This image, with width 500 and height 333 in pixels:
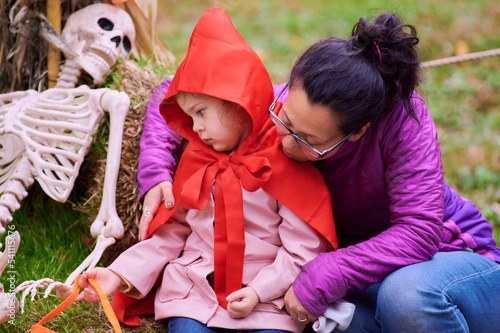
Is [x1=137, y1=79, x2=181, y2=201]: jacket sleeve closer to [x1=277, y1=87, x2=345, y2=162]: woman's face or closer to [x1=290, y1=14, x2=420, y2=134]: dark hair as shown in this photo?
[x1=277, y1=87, x2=345, y2=162]: woman's face

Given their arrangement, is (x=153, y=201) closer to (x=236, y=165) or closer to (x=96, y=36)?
(x=236, y=165)

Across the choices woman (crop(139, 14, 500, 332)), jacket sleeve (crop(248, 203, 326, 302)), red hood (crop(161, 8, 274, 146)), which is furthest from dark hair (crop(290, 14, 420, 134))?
jacket sleeve (crop(248, 203, 326, 302))

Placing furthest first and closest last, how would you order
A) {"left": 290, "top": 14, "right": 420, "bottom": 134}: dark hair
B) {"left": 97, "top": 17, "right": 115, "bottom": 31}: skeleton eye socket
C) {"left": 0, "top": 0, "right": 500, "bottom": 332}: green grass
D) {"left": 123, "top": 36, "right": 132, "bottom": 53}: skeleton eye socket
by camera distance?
{"left": 123, "top": 36, "right": 132, "bottom": 53}: skeleton eye socket
{"left": 97, "top": 17, "right": 115, "bottom": 31}: skeleton eye socket
{"left": 0, "top": 0, "right": 500, "bottom": 332}: green grass
{"left": 290, "top": 14, "right": 420, "bottom": 134}: dark hair

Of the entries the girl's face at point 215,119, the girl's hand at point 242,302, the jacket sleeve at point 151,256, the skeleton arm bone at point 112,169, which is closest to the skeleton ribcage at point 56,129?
the skeleton arm bone at point 112,169

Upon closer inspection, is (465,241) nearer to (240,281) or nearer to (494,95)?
(240,281)

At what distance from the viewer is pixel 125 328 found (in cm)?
225

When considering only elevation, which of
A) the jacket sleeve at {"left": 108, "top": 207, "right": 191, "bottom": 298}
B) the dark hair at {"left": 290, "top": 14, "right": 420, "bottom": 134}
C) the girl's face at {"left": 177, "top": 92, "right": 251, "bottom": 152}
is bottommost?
the jacket sleeve at {"left": 108, "top": 207, "right": 191, "bottom": 298}

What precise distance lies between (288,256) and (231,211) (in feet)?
0.89

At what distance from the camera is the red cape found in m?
2.03

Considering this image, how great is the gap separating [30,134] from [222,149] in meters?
0.91

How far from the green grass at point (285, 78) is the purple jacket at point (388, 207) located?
1.14 feet

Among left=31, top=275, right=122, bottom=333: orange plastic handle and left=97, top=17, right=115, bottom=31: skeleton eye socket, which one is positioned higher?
left=97, top=17, right=115, bottom=31: skeleton eye socket

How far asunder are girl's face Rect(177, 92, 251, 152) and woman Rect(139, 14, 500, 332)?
0.15 metres

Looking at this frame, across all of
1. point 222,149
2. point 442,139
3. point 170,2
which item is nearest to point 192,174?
point 222,149
